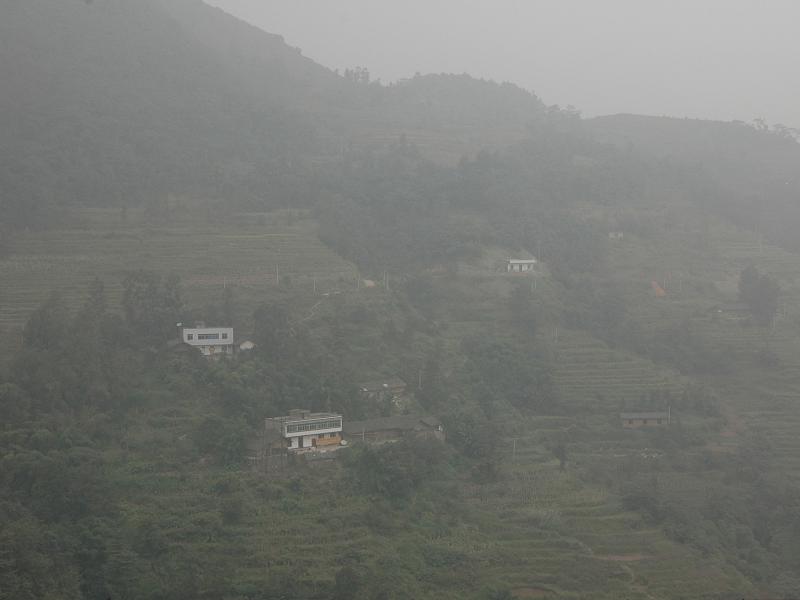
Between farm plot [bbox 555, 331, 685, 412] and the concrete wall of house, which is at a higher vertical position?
farm plot [bbox 555, 331, 685, 412]

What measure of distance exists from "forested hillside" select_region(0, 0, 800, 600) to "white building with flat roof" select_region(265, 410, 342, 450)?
631 mm

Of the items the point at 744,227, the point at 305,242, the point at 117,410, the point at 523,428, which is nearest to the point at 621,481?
the point at 523,428

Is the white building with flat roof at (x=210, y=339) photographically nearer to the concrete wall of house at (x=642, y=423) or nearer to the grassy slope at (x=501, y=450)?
the grassy slope at (x=501, y=450)

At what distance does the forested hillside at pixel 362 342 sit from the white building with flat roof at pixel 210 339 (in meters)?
0.50

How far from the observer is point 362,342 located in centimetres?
2348

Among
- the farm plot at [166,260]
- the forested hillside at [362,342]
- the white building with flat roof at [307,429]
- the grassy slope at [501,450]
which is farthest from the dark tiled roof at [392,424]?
the farm plot at [166,260]

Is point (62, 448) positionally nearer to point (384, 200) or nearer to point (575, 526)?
point (575, 526)

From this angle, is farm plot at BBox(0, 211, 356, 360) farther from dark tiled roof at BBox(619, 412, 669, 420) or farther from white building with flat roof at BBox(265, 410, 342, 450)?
dark tiled roof at BBox(619, 412, 669, 420)

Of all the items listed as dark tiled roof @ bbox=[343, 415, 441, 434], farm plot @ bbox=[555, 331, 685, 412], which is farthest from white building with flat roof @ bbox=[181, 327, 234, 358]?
farm plot @ bbox=[555, 331, 685, 412]

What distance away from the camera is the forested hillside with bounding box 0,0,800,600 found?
15.2 m

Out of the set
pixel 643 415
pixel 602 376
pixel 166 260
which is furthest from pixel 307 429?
pixel 602 376

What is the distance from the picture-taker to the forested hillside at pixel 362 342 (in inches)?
600

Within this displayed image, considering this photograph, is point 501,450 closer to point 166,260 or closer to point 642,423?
point 642,423

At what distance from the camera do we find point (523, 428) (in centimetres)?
2195
